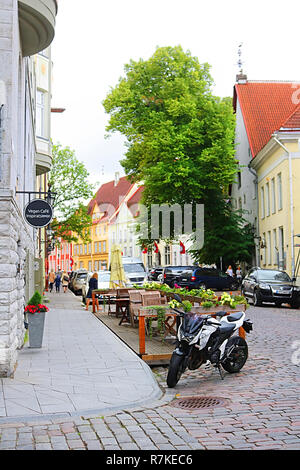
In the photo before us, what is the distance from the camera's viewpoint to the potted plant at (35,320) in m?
11.8

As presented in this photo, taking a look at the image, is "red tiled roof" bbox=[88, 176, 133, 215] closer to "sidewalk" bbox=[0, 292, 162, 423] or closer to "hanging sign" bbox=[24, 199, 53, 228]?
"hanging sign" bbox=[24, 199, 53, 228]

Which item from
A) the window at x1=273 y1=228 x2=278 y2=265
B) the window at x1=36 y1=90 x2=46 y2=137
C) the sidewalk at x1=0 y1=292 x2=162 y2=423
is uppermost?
the window at x1=36 y1=90 x2=46 y2=137

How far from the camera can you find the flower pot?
11836mm

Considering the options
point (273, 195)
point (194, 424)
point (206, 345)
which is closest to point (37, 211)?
point (206, 345)

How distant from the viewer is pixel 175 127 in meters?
35.3

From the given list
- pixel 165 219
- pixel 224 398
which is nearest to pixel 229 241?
pixel 165 219

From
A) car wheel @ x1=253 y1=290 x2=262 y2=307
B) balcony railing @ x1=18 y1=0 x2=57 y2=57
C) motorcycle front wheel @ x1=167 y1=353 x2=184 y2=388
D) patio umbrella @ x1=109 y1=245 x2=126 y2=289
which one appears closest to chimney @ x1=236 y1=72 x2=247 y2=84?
car wheel @ x1=253 y1=290 x2=262 y2=307

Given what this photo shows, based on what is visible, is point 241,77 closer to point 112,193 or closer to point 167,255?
point 167,255

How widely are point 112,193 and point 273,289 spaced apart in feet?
242

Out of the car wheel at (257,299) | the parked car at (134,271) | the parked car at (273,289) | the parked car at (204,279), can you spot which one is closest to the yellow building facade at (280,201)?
the parked car at (204,279)

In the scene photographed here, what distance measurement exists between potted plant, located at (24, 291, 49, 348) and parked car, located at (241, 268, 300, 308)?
48.5ft

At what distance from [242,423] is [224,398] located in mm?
1368
